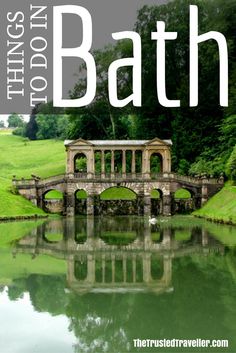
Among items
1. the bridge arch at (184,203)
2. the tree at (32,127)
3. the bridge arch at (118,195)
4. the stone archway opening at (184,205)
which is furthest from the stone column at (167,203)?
the tree at (32,127)

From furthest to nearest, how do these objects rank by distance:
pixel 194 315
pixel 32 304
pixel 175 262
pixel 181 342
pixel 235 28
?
pixel 235 28 < pixel 175 262 < pixel 32 304 < pixel 194 315 < pixel 181 342

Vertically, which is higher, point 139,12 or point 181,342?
point 139,12

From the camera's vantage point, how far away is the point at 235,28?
2813 inches

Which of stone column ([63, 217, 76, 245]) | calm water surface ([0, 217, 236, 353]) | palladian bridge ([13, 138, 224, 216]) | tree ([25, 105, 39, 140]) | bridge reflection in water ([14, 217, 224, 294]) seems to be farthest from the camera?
tree ([25, 105, 39, 140])

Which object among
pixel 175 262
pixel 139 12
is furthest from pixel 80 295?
pixel 139 12

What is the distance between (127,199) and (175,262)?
1724 inches

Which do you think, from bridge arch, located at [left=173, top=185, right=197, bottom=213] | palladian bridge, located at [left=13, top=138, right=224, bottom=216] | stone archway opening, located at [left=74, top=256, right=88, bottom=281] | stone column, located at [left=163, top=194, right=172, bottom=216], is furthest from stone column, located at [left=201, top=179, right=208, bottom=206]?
stone archway opening, located at [left=74, top=256, right=88, bottom=281]

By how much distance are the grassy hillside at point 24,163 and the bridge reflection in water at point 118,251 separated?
46.2 ft

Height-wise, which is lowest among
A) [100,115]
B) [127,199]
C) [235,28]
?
[127,199]

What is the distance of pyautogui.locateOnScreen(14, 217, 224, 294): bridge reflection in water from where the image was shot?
2195 cm

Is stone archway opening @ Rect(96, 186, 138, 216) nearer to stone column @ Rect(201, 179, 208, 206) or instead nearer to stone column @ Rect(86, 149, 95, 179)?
stone column @ Rect(86, 149, 95, 179)

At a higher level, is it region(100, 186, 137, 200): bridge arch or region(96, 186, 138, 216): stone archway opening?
region(100, 186, 137, 200): bridge arch

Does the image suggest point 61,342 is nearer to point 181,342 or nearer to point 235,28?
point 181,342

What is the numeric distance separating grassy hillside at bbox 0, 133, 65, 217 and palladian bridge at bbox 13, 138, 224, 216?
348 centimetres
